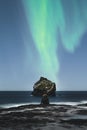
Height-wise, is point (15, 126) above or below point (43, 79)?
below

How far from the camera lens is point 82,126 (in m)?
43.2

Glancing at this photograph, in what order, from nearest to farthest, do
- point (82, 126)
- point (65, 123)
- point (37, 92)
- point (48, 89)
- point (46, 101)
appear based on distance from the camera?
1. point (82, 126)
2. point (65, 123)
3. point (46, 101)
4. point (48, 89)
5. point (37, 92)

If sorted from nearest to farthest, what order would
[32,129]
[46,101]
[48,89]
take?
1. [32,129]
2. [46,101]
3. [48,89]

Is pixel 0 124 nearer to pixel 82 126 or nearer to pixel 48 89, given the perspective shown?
pixel 82 126

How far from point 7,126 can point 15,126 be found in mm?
1087

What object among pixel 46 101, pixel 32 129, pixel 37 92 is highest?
pixel 37 92

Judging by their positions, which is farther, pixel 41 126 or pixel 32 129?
pixel 41 126

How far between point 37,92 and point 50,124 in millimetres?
89222

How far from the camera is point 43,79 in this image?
132875 mm

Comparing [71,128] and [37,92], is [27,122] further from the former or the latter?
[37,92]

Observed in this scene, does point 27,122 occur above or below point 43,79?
below

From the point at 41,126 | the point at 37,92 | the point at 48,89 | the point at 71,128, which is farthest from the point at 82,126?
the point at 37,92

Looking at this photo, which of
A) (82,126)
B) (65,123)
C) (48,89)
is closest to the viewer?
(82,126)

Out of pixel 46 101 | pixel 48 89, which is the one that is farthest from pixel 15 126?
pixel 48 89
